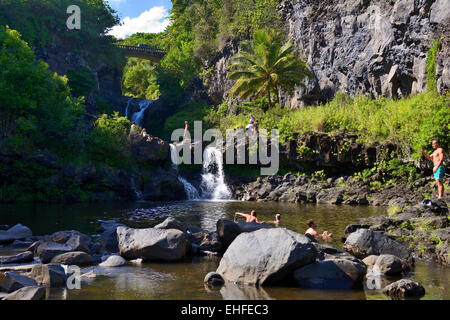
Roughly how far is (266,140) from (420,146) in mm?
10418

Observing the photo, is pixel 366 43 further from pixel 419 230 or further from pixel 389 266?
pixel 389 266

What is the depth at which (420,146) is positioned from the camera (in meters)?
21.7

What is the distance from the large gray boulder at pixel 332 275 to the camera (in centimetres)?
750

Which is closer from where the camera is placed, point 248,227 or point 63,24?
point 248,227

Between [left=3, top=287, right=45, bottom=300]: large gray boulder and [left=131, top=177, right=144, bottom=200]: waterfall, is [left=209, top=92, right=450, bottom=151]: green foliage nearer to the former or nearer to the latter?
[left=131, top=177, right=144, bottom=200]: waterfall

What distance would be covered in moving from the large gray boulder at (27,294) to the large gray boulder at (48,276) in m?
0.97

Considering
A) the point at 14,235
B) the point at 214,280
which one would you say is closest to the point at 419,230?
the point at 214,280

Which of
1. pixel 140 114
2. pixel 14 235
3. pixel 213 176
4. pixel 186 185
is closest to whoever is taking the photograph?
pixel 14 235

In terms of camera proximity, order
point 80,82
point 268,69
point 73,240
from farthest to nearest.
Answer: point 80,82, point 268,69, point 73,240

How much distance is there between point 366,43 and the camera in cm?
3056

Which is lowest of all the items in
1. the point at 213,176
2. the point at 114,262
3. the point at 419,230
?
the point at 114,262

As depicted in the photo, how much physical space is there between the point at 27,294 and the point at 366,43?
29.3 meters

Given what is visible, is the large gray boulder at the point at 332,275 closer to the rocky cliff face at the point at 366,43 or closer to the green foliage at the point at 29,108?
the rocky cliff face at the point at 366,43

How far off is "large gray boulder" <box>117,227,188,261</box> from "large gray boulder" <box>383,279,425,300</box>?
4578 millimetres
